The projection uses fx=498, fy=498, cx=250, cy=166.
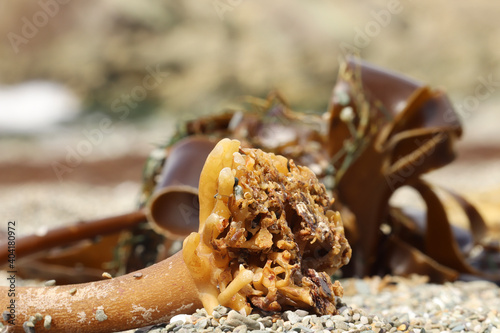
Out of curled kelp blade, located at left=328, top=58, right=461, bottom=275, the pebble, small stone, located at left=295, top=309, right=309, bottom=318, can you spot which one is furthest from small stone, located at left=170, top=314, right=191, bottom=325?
curled kelp blade, located at left=328, top=58, right=461, bottom=275

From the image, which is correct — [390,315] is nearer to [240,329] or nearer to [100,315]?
[240,329]

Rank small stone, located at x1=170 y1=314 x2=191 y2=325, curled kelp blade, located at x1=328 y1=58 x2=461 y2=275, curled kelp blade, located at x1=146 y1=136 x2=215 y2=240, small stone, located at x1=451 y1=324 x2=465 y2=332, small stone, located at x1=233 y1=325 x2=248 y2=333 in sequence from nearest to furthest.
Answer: small stone, located at x1=233 y1=325 x2=248 y2=333 → small stone, located at x1=170 y1=314 x2=191 y2=325 → small stone, located at x1=451 y1=324 x2=465 y2=332 → curled kelp blade, located at x1=146 y1=136 x2=215 y2=240 → curled kelp blade, located at x1=328 y1=58 x2=461 y2=275

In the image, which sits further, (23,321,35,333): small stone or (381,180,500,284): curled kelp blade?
(381,180,500,284): curled kelp blade

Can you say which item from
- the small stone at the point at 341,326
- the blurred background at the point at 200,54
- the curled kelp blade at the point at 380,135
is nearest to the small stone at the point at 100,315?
the small stone at the point at 341,326

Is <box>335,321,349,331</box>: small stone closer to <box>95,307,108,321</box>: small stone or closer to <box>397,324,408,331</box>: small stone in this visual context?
<box>397,324,408,331</box>: small stone

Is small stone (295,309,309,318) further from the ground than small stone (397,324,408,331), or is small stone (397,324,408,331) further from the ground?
small stone (295,309,309,318)

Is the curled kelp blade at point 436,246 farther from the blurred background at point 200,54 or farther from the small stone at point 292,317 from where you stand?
the blurred background at point 200,54

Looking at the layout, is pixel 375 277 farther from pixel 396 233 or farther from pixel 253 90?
pixel 253 90
